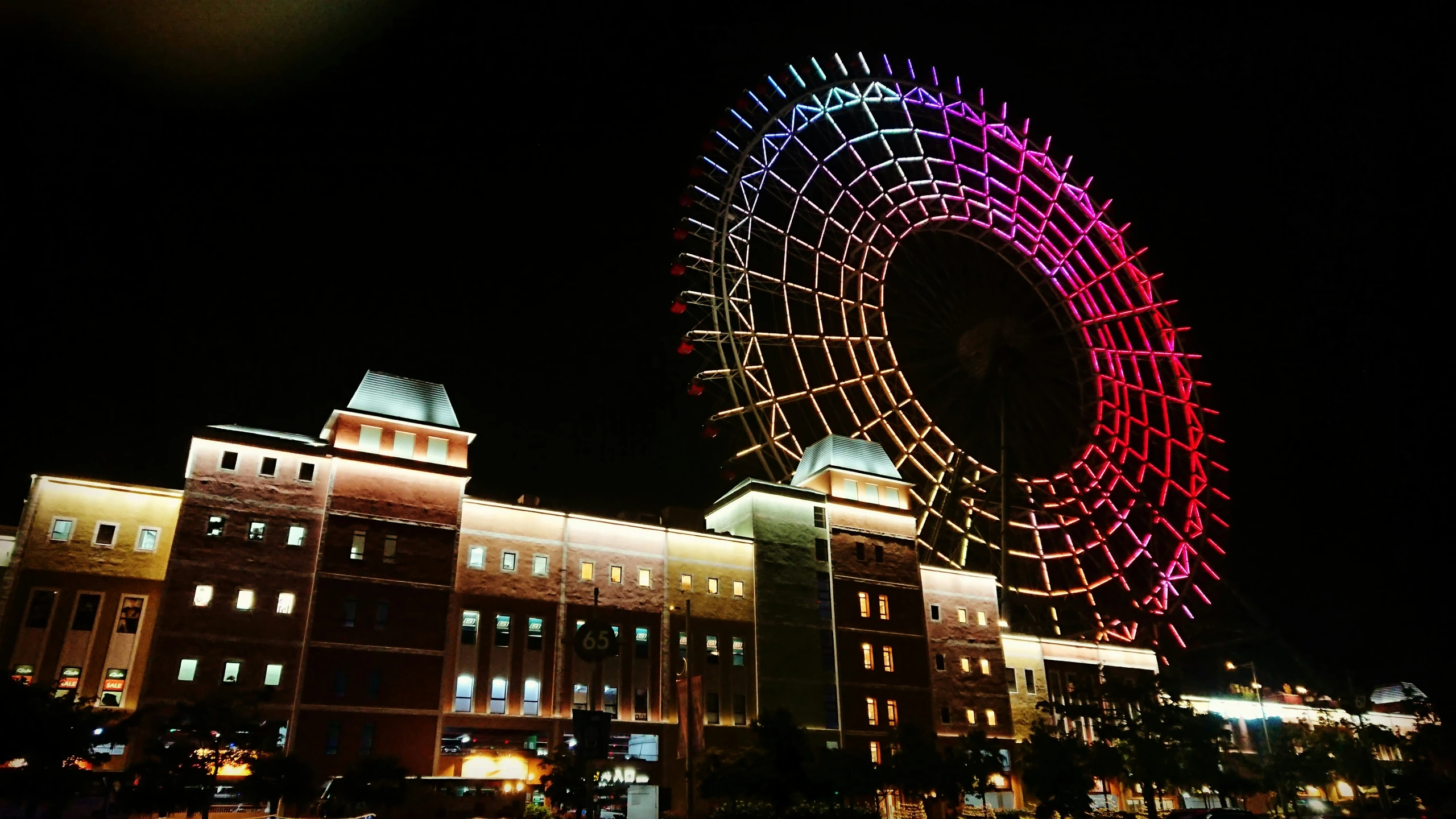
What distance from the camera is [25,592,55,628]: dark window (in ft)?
125

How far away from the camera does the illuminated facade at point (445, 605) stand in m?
39.3

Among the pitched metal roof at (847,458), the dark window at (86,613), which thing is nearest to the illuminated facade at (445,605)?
the dark window at (86,613)

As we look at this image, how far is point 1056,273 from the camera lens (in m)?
61.4

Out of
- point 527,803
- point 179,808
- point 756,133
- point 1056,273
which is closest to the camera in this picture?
point 179,808

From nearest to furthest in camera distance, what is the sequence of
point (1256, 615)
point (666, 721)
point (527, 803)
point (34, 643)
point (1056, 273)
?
point (34, 643) < point (527, 803) < point (666, 721) < point (1056, 273) < point (1256, 615)

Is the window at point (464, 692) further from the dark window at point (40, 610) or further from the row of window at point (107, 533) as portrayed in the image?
the dark window at point (40, 610)

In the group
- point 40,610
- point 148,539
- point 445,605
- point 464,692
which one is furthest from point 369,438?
point 40,610

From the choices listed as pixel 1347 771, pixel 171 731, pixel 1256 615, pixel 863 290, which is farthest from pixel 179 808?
pixel 1256 615

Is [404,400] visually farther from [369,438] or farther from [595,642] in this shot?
[595,642]

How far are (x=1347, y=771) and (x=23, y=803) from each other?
66.4m

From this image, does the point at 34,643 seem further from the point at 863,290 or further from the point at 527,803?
the point at 863,290

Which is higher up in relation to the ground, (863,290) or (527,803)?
(863,290)

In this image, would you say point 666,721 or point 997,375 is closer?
point 666,721

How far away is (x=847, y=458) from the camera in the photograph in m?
58.0
